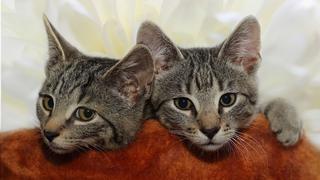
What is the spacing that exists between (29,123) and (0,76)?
0.31 ft

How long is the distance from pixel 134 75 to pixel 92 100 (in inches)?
3.1

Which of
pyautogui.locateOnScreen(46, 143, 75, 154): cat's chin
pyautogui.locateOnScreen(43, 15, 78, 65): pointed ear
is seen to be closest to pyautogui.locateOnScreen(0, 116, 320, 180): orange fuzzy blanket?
pyautogui.locateOnScreen(46, 143, 75, 154): cat's chin

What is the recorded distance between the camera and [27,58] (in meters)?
0.87

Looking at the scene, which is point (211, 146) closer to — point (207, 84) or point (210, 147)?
point (210, 147)

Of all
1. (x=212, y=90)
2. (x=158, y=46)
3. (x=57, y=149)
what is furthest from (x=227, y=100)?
(x=57, y=149)

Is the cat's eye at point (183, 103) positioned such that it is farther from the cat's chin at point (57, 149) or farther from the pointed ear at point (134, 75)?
the cat's chin at point (57, 149)

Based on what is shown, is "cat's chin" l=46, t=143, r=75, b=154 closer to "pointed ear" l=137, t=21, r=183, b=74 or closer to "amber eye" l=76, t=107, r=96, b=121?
"amber eye" l=76, t=107, r=96, b=121

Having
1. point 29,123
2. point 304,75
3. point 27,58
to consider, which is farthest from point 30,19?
point 304,75

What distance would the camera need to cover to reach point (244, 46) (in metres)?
0.89

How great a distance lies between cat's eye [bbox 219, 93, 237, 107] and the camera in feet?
Answer: 2.84

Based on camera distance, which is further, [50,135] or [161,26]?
[161,26]

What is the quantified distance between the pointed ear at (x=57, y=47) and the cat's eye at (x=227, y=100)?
0.26 metres

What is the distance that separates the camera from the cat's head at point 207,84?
2.73ft

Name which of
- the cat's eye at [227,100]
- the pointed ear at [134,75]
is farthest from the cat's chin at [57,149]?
the cat's eye at [227,100]
